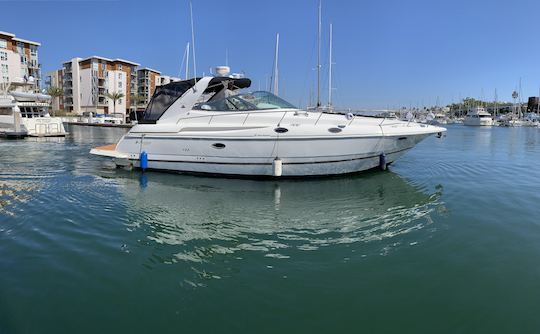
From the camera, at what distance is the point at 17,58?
251 feet

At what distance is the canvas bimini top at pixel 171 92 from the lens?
13.1 metres

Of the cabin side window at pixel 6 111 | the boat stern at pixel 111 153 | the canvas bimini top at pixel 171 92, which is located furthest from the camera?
the cabin side window at pixel 6 111

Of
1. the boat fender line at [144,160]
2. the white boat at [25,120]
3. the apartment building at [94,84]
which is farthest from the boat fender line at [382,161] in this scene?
the apartment building at [94,84]

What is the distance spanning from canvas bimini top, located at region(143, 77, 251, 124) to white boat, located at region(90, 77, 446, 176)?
0.04 metres

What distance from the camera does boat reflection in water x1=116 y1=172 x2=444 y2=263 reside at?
20.2 ft

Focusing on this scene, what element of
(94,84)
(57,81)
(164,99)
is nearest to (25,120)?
(164,99)

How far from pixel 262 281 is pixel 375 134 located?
7516 millimetres

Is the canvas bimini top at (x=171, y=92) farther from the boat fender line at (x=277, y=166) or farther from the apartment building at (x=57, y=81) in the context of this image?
the apartment building at (x=57, y=81)

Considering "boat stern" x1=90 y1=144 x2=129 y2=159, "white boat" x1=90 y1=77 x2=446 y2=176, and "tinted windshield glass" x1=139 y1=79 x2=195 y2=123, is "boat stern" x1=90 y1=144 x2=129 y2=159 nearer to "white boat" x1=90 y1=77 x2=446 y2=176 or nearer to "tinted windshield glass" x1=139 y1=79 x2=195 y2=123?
"white boat" x1=90 y1=77 x2=446 y2=176

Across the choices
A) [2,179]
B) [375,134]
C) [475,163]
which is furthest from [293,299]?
[475,163]

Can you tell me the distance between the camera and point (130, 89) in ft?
→ 345

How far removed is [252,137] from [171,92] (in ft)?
13.0

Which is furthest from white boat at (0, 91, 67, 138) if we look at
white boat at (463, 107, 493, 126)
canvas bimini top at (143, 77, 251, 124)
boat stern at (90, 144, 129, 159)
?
white boat at (463, 107, 493, 126)

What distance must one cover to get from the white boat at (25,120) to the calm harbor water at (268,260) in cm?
2622
